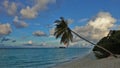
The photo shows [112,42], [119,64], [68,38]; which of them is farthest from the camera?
[112,42]

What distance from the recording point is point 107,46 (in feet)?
166

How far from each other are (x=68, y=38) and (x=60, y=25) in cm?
231

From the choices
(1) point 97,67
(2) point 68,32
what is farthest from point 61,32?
(1) point 97,67

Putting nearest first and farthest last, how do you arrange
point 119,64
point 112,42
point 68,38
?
point 119,64 → point 68,38 → point 112,42

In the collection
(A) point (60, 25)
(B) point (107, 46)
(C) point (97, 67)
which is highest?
(A) point (60, 25)

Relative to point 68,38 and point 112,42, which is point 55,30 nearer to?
point 68,38

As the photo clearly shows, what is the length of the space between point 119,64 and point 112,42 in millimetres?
18222

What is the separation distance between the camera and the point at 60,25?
40.0m

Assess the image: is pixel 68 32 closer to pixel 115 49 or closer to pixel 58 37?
pixel 58 37

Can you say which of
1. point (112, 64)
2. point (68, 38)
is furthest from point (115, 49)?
point (112, 64)

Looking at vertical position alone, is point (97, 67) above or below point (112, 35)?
below

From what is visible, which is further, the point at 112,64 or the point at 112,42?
the point at 112,42

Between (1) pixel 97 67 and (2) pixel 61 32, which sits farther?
(2) pixel 61 32

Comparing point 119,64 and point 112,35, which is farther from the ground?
point 112,35
